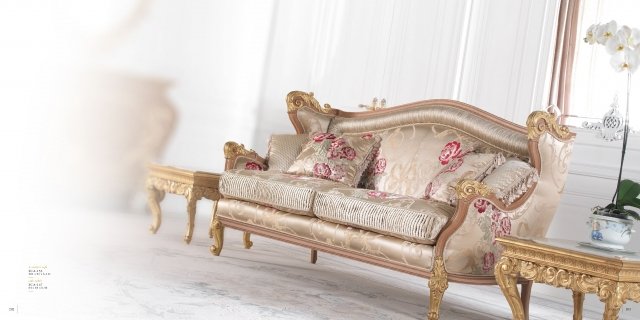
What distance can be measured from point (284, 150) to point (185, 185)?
61 centimetres

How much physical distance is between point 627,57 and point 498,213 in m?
0.82

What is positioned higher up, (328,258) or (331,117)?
(331,117)

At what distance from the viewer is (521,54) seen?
4980 mm

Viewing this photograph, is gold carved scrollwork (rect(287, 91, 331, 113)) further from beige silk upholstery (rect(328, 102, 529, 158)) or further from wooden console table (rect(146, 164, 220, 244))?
wooden console table (rect(146, 164, 220, 244))

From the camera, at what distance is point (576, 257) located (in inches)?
120

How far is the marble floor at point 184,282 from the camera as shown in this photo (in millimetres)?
2959

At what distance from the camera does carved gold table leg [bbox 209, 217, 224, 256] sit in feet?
14.9

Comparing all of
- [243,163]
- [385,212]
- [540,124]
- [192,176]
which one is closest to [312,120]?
[243,163]

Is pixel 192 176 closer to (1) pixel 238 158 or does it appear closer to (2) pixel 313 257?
(1) pixel 238 158

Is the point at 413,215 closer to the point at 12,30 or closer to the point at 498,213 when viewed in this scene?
the point at 498,213

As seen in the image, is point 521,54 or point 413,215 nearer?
point 413,215

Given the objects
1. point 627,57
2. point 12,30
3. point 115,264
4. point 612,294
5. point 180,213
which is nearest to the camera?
point 612,294

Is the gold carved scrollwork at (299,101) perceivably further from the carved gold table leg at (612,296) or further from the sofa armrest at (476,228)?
the carved gold table leg at (612,296)

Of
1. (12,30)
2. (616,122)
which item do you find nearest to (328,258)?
(616,122)
